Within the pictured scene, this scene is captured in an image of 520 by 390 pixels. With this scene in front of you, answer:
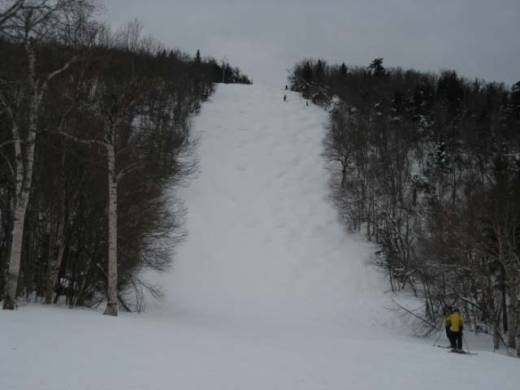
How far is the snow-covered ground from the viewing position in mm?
7652

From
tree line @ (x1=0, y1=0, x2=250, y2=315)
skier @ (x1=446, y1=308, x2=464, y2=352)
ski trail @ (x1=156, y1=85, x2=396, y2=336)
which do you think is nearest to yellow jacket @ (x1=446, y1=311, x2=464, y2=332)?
skier @ (x1=446, y1=308, x2=464, y2=352)

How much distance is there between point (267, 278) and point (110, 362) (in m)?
25.7

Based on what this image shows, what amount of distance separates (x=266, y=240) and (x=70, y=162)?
73.9 ft

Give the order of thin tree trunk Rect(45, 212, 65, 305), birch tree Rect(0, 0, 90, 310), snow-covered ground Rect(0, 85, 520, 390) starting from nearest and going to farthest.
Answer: snow-covered ground Rect(0, 85, 520, 390) → birch tree Rect(0, 0, 90, 310) → thin tree trunk Rect(45, 212, 65, 305)

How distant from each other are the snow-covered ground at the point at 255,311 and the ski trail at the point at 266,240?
0.14m

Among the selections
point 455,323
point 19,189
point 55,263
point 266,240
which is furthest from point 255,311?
point 19,189

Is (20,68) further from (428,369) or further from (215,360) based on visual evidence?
(428,369)

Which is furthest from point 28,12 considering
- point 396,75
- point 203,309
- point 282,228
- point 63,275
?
point 396,75

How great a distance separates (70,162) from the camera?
1744cm

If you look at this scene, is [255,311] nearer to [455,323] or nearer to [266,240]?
[266,240]

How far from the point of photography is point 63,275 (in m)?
19.2

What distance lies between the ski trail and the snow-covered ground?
14 centimetres

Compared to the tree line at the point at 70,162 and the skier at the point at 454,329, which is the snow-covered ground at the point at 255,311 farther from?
the tree line at the point at 70,162

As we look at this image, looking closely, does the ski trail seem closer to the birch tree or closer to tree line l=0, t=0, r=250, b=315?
tree line l=0, t=0, r=250, b=315
